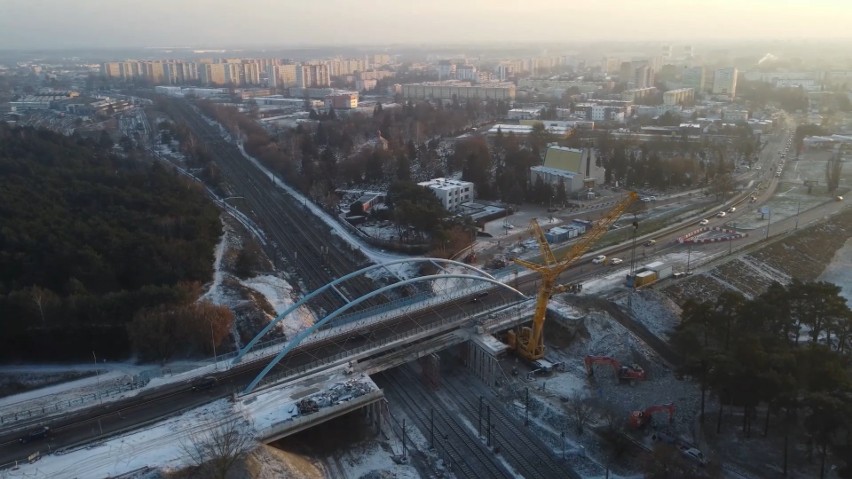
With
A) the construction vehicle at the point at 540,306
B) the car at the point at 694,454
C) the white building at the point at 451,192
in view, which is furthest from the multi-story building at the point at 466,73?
the car at the point at 694,454

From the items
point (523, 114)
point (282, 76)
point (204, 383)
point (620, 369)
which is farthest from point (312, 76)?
point (620, 369)

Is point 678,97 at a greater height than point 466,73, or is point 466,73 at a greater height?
point 466,73

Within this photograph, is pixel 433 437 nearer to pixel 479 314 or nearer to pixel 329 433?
pixel 329 433

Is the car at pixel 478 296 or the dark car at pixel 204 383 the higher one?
the car at pixel 478 296

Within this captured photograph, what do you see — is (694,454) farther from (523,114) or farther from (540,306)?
(523,114)

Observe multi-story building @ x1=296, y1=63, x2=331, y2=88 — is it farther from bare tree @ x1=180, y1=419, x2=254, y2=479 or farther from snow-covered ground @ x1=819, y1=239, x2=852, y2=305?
bare tree @ x1=180, y1=419, x2=254, y2=479

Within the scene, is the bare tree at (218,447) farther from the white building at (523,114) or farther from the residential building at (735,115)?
the residential building at (735,115)
